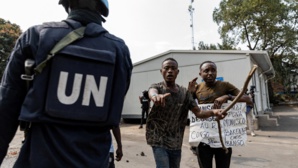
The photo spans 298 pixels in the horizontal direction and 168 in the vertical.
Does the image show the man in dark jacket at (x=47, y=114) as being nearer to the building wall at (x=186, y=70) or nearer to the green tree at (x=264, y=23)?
the building wall at (x=186, y=70)

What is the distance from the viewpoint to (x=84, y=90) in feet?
4.09

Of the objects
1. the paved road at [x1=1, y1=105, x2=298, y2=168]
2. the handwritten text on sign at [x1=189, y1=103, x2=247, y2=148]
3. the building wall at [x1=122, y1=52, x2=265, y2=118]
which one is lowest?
the paved road at [x1=1, y1=105, x2=298, y2=168]

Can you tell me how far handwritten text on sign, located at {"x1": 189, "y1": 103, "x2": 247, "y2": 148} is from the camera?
11.1 feet

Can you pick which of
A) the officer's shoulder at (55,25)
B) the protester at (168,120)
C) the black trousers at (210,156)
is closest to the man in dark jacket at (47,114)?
the officer's shoulder at (55,25)

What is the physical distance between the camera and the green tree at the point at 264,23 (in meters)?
23.6

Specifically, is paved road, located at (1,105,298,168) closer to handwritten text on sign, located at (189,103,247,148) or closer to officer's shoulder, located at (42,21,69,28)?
handwritten text on sign, located at (189,103,247,148)

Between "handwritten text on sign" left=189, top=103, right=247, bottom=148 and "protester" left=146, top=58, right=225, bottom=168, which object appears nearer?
"protester" left=146, top=58, right=225, bottom=168

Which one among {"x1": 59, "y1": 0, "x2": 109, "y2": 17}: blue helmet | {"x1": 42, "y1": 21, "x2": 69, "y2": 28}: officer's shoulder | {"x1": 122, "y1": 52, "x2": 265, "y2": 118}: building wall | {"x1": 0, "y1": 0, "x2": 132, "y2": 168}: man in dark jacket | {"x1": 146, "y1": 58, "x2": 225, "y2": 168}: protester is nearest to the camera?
{"x1": 0, "y1": 0, "x2": 132, "y2": 168}: man in dark jacket

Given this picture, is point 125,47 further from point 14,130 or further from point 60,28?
point 14,130

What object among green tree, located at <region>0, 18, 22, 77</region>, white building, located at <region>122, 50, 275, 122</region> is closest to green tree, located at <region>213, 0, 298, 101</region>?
white building, located at <region>122, 50, 275, 122</region>

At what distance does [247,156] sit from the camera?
647 cm

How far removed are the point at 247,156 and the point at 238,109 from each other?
3.22 metres

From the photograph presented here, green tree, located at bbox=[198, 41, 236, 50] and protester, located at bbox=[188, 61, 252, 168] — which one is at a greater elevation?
green tree, located at bbox=[198, 41, 236, 50]

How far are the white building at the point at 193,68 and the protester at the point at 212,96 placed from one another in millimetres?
8620
